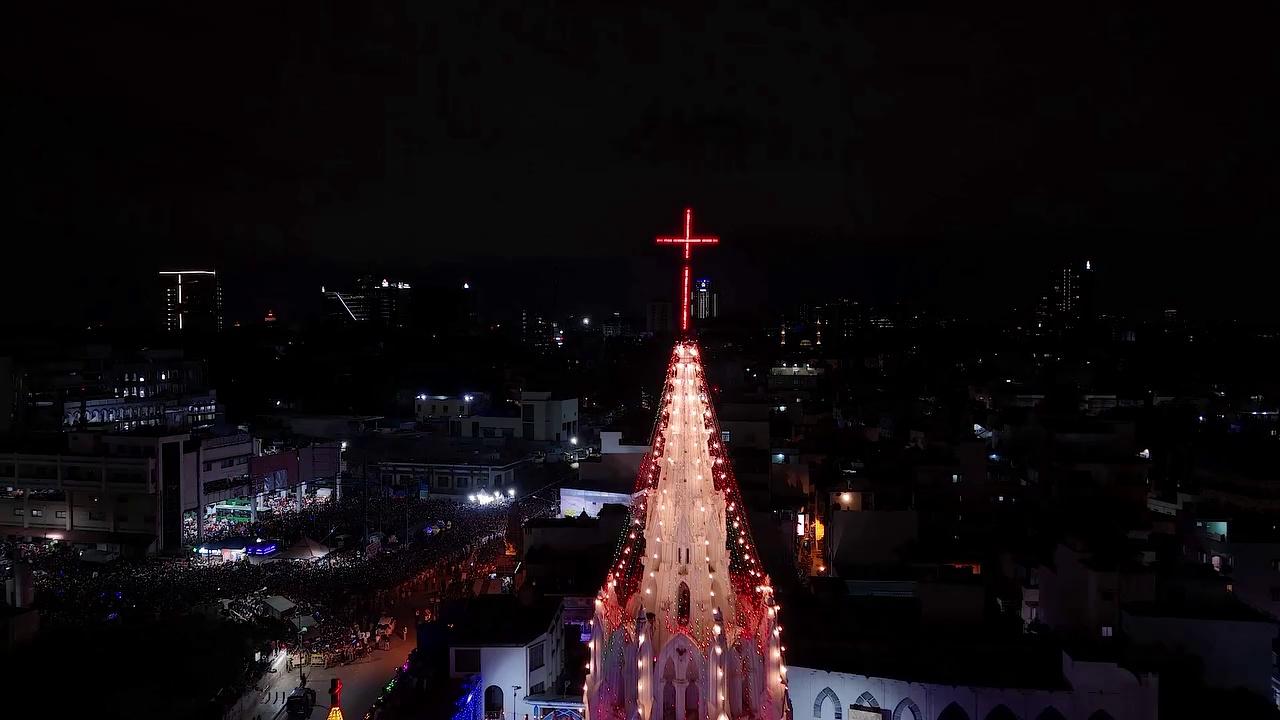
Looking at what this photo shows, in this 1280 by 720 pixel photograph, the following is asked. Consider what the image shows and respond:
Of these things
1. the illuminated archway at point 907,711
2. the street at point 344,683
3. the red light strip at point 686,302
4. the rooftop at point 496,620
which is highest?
the red light strip at point 686,302

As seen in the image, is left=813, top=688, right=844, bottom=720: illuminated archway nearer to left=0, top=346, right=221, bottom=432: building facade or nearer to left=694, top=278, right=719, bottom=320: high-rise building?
left=694, top=278, right=719, bottom=320: high-rise building

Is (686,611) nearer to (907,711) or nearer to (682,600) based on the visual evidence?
(682,600)

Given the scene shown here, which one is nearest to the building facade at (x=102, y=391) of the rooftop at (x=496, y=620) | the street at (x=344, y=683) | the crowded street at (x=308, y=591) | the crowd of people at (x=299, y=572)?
the crowd of people at (x=299, y=572)

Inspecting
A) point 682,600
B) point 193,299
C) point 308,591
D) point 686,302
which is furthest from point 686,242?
point 193,299

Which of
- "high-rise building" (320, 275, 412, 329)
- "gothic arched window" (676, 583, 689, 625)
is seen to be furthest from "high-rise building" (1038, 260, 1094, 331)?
"gothic arched window" (676, 583, 689, 625)

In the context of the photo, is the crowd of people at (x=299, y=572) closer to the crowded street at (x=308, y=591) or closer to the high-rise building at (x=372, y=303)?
the crowded street at (x=308, y=591)
